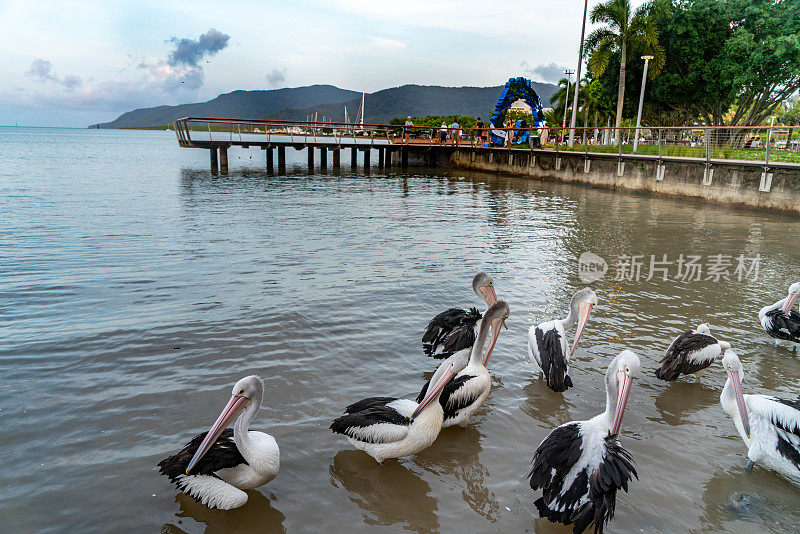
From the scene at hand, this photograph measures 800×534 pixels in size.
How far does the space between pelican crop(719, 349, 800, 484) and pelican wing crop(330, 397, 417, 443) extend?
297cm

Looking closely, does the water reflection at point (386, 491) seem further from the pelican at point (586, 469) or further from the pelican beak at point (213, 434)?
the pelican beak at point (213, 434)

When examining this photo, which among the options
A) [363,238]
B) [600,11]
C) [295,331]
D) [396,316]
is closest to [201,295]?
[295,331]

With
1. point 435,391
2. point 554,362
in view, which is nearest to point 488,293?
point 554,362

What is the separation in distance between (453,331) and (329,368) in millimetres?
1628

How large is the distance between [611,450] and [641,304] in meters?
5.91

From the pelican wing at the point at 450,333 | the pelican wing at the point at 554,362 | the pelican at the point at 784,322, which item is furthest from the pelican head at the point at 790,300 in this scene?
the pelican wing at the point at 450,333

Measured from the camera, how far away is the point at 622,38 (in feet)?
126

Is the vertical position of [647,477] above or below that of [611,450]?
below

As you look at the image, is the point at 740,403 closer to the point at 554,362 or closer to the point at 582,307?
the point at 554,362

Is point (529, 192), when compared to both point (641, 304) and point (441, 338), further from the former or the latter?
point (441, 338)

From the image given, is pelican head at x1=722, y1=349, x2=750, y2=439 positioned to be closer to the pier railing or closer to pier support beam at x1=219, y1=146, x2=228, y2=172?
the pier railing

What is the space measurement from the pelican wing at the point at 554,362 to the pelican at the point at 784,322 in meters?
3.35

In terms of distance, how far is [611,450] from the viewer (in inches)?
151

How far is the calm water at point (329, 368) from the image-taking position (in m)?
4.18
